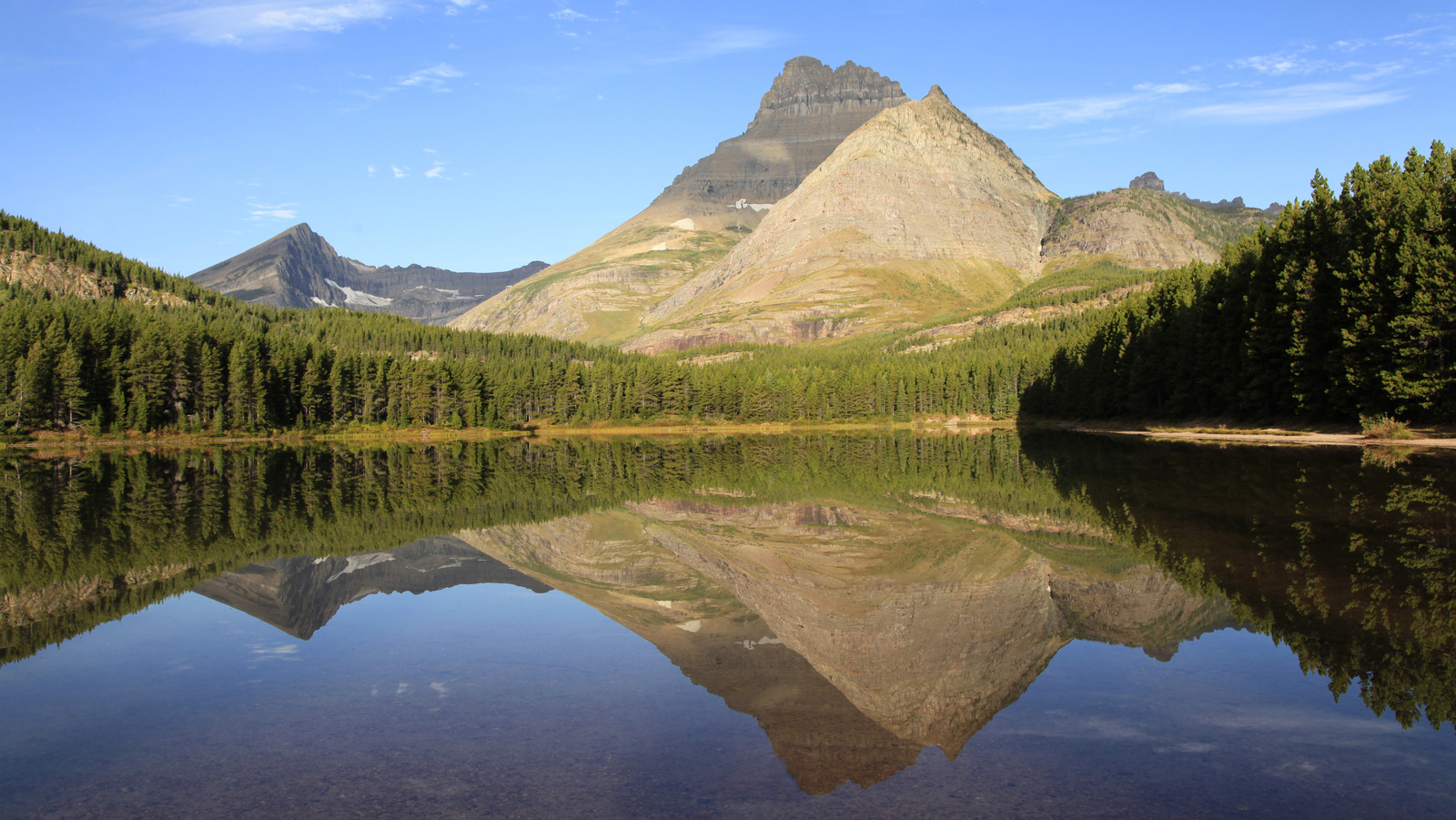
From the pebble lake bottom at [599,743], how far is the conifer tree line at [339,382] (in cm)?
11060

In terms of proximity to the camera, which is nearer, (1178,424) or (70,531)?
(70,531)

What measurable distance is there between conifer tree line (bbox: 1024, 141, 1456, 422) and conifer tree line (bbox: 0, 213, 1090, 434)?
77.5 meters

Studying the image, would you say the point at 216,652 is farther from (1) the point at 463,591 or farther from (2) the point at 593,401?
(2) the point at 593,401

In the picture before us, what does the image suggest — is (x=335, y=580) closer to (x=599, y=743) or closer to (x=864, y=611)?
(x=864, y=611)

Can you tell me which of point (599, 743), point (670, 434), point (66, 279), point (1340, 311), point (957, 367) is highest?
point (66, 279)

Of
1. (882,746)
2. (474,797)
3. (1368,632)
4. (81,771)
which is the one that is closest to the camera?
(474,797)

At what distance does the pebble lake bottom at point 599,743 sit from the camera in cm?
801

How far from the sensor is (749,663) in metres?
13.2

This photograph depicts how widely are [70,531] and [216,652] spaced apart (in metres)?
17.3

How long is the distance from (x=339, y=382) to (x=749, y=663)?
13094 centimetres

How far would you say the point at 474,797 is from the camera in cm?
824

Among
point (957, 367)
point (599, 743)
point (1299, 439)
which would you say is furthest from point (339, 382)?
point (599, 743)

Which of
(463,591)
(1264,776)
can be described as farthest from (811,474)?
(1264,776)

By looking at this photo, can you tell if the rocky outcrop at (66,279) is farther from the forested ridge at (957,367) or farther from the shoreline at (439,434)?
the shoreline at (439,434)
